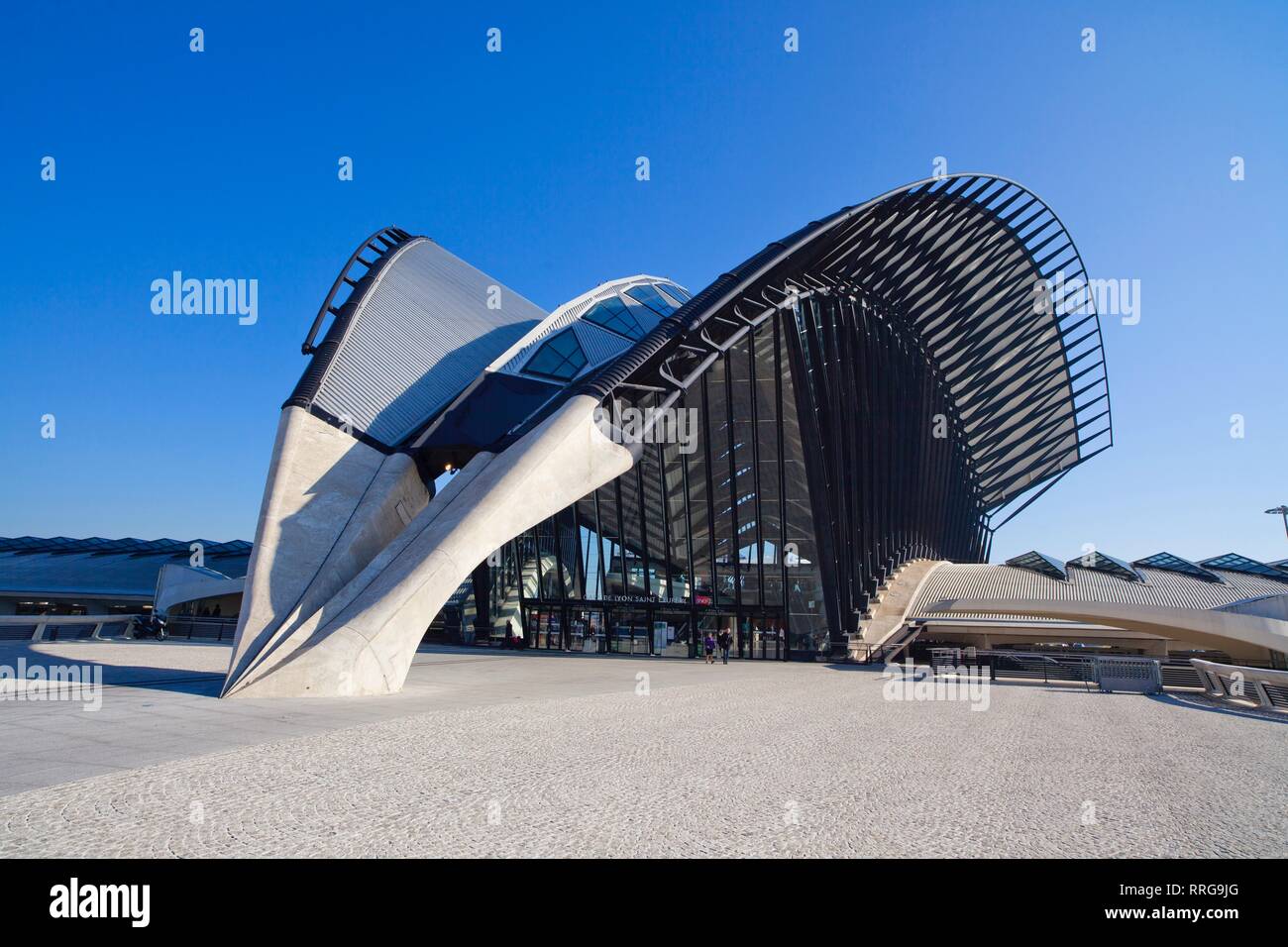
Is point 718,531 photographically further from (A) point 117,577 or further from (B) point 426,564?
(A) point 117,577

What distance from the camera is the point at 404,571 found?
635 inches

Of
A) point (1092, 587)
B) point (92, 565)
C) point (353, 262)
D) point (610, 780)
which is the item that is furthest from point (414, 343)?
point (92, 565)

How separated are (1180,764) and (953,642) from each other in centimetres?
3828

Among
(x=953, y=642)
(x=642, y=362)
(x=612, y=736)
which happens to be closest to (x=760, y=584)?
(x=642, y=362)

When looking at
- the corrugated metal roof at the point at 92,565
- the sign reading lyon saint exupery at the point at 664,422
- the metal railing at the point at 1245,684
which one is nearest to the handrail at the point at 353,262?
the sign reading lyon saint exupery at the point at 664,422

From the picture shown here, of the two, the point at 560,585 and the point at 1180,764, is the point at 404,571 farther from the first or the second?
the point at 560,585

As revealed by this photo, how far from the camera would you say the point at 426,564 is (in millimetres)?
16062

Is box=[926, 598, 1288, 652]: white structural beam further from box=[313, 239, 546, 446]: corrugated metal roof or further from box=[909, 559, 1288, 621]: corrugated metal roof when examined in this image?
box=[313, 239, 546, 446]: corrugated metal roof

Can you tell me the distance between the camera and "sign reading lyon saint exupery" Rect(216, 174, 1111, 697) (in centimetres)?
1738

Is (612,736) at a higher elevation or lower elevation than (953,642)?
higher

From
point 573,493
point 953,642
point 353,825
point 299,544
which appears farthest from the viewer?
point 953,642

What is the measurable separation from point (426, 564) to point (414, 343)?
14.6m

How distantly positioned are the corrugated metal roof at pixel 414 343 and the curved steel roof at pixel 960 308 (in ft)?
22.7
